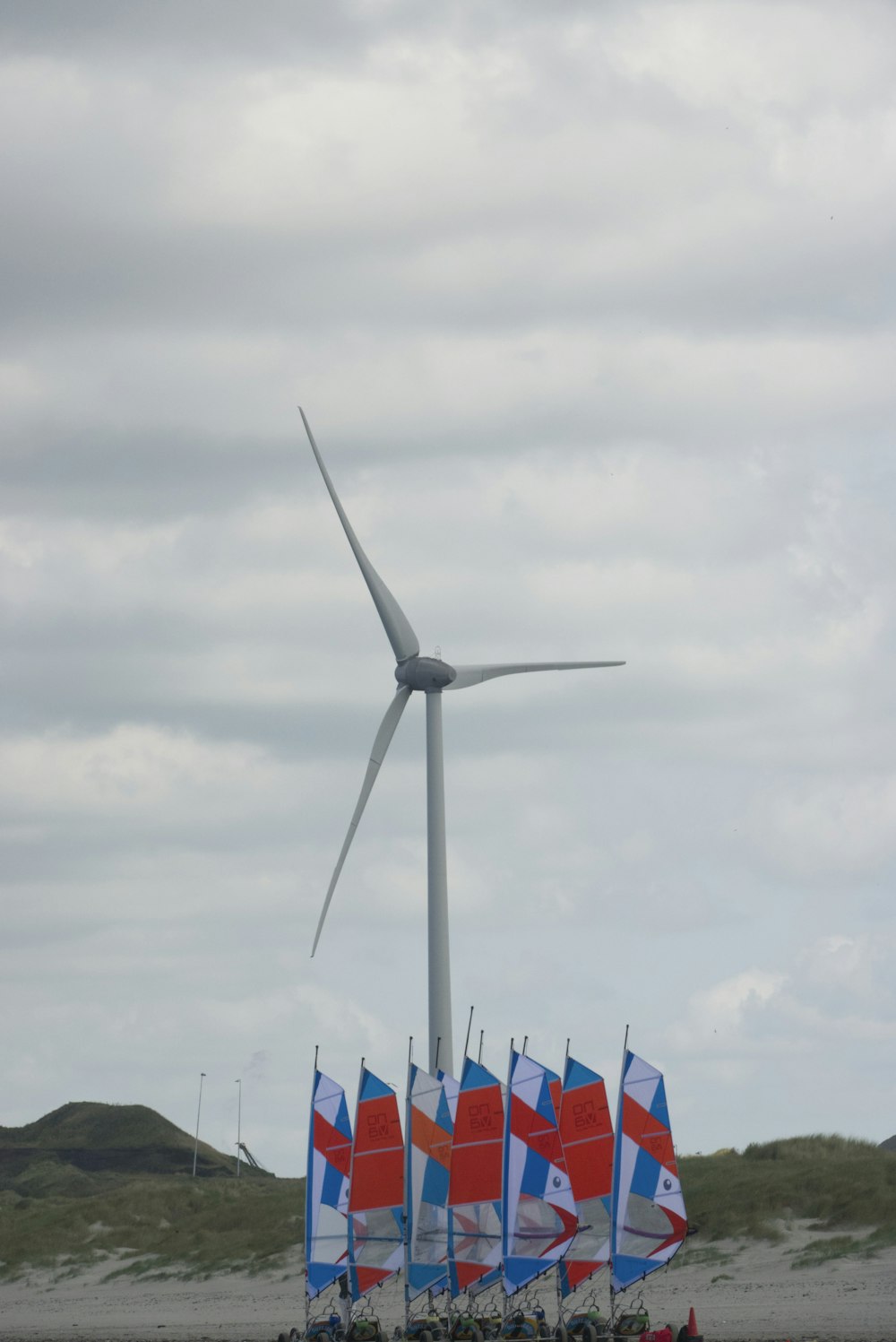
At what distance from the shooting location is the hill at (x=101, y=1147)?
14375cm

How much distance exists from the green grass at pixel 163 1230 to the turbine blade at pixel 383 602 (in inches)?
928

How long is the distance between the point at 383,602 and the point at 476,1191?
3013 cm

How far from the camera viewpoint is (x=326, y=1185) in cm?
6038

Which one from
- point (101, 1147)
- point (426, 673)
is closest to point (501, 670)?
point (426, 673)

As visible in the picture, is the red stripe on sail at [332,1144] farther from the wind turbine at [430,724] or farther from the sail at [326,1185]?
the wind turbine at [430,724]

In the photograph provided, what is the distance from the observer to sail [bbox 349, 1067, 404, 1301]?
5819 cm

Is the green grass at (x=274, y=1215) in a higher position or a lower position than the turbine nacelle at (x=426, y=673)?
lower

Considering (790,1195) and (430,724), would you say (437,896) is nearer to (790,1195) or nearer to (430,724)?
(430,724)

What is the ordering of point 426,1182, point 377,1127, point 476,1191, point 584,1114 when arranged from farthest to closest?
point 377,1127, point 426,1182, point 584,1114, point 476,1191

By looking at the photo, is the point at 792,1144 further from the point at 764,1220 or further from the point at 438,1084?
the point at 438,1084

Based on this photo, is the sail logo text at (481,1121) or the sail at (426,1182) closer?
the sail logo text at (481,1121)

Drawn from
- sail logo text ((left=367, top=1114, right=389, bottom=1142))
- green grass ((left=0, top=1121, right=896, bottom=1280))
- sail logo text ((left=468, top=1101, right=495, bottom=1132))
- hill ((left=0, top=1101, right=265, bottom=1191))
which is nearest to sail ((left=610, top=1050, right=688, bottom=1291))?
sail logo text ((left=468, top=1101, right=495, bottom=1132))

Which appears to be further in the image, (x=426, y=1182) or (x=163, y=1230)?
(x=163, y=1230)

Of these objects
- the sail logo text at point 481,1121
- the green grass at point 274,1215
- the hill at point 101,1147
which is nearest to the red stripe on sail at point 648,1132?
the sail logo text at point 481,1121
